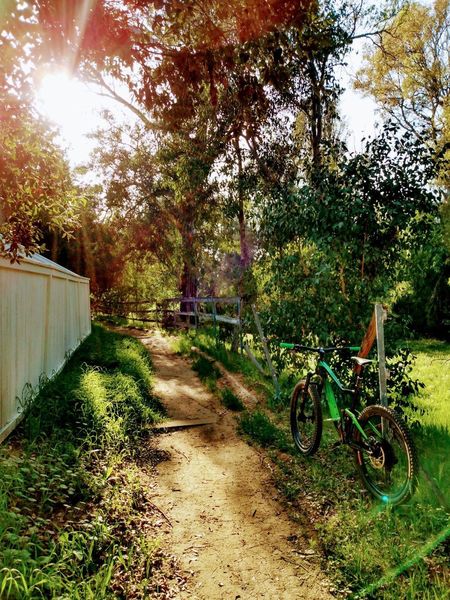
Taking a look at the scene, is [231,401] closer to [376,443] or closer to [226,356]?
[226,356]

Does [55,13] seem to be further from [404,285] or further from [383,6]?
[383,6]

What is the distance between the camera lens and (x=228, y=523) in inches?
124

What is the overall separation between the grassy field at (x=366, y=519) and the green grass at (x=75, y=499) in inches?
49.0

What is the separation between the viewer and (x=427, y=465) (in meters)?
3.74

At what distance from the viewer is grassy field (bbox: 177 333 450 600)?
93.5 inches

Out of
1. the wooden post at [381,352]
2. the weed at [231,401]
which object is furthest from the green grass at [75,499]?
the wooden post at [381,352]

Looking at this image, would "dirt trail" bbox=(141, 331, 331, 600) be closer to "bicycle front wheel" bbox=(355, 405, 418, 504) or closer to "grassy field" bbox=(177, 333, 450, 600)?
"grassy field" bbox=(177, 333, 450, 600)

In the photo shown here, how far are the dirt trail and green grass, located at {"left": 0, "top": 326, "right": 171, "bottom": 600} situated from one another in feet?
1.01

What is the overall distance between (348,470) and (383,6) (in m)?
10.8

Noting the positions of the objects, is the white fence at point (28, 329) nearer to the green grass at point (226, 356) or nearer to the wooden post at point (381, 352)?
the green grass at point (226, 356)

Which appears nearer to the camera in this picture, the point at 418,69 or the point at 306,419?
the point at 306,419

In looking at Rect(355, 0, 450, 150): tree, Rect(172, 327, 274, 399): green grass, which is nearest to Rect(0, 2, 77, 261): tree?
Rect(172, 327, 274, 399): green grass

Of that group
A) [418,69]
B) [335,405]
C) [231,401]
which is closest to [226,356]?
[231,401]

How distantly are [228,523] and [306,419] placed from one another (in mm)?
1676
